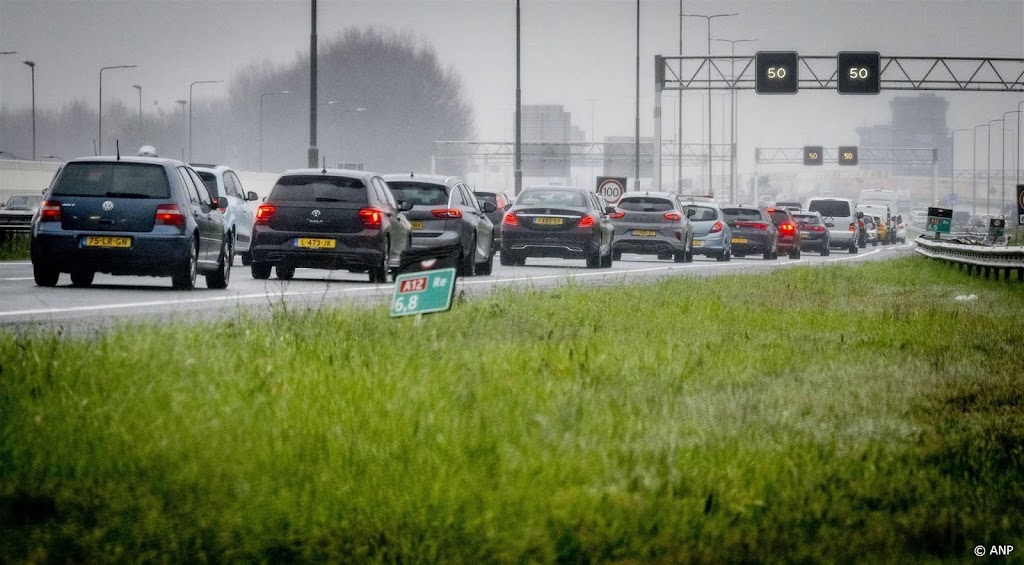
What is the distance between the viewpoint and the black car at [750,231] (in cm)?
4859

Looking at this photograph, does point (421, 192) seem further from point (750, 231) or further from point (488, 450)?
point (750, 231)

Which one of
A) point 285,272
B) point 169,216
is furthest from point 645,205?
point 169,216

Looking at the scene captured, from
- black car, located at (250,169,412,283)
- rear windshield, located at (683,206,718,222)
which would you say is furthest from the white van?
black car, located at (250,169,412,283)

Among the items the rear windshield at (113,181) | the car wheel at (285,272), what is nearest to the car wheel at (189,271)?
the rear windshield at (113,181)

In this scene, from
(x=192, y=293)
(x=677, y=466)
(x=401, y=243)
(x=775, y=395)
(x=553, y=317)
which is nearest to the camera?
(x=677, y=466)

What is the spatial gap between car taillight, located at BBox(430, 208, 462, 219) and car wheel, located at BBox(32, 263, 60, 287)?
786cm

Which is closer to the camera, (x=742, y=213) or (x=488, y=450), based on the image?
(x=488, y=450)

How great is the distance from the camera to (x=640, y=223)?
3816cm

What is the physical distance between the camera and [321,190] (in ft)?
76.8

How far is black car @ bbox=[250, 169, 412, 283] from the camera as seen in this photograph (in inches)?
907

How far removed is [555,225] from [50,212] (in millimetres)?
14264

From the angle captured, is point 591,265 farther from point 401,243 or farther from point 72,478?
point 72,478

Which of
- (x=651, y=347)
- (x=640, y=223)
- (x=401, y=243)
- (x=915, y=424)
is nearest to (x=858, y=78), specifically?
(x=640, y=223)

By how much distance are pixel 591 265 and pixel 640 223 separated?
15.4ft
